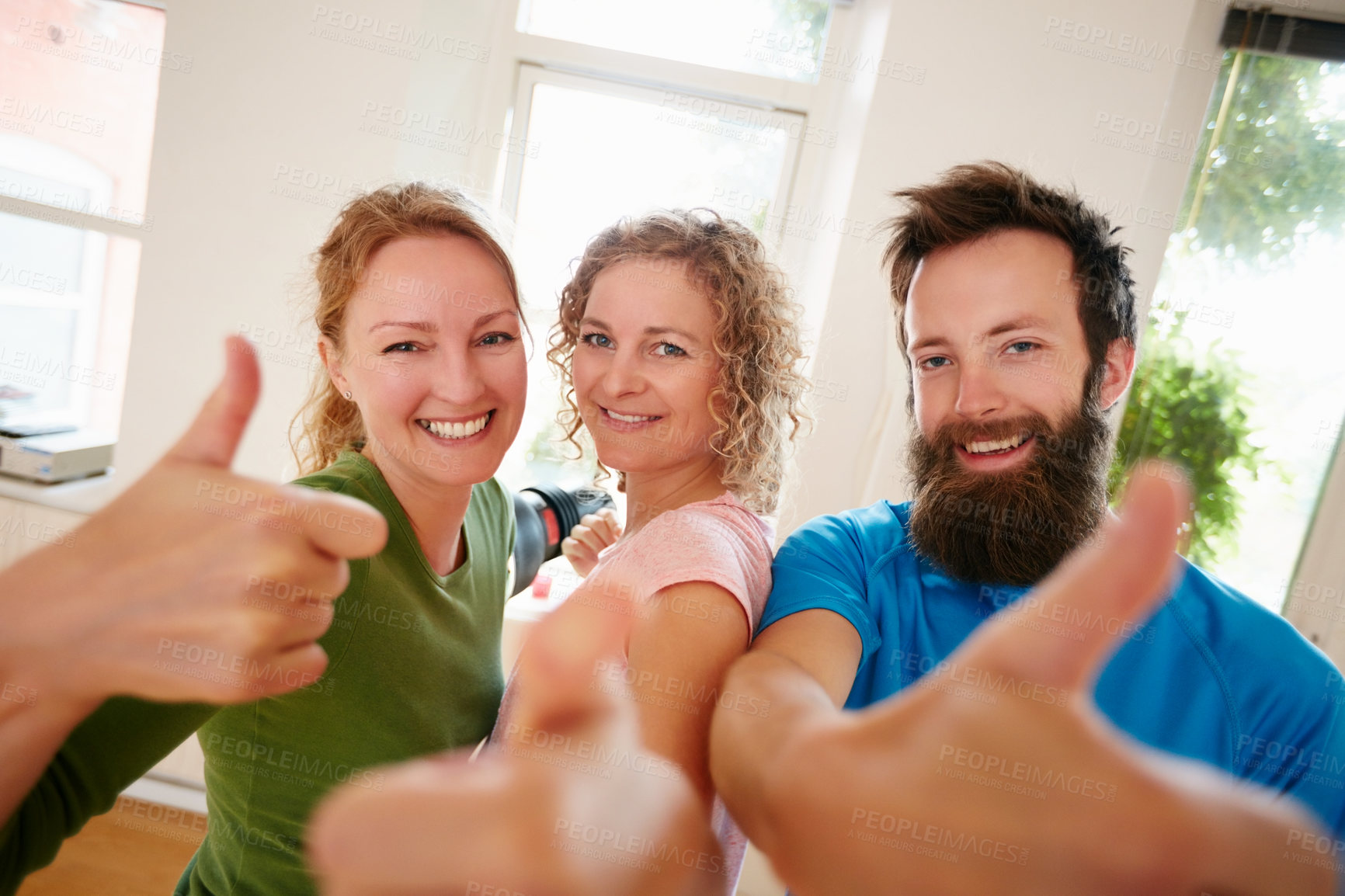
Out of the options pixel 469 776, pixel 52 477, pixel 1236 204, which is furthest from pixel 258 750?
pixel 1236 204

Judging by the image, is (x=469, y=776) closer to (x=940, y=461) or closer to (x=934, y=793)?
(x=934, y=793)

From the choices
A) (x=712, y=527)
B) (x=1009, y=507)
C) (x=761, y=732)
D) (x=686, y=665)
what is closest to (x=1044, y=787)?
(x=761, y=732)

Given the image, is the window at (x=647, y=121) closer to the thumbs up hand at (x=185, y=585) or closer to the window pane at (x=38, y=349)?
the window pane at (x=38, y=349)

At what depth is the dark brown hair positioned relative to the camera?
3.09ft

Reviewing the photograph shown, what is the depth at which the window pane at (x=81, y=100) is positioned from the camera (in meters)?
2.11

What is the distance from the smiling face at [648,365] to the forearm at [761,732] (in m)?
0.38

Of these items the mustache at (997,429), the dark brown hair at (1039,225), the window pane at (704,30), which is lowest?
the mustache at (997,429)

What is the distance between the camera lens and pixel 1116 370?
102 cm

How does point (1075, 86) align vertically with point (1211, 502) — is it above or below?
above

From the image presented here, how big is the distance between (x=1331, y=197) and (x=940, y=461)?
1.74m

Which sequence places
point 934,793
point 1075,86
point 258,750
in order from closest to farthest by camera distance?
point 934,793 → point 258,750 → point 1075,86

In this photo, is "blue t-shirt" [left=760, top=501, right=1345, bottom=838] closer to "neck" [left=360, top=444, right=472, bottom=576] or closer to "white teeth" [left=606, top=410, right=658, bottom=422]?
"white teeth" [left=606, top=410, right=658, bottom=422]

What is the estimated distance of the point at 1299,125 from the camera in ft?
5.96

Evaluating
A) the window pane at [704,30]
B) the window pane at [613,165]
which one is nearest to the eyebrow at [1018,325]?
the window pane at [613,165]
